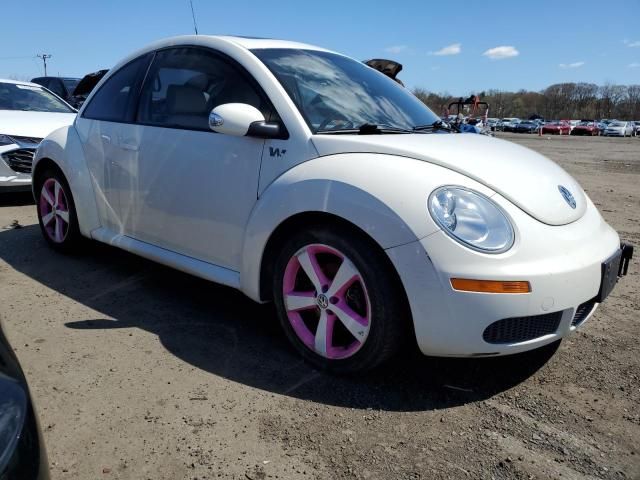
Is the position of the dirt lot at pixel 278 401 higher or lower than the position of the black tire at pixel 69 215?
lower

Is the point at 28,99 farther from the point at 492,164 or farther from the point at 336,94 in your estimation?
the point at 492,164

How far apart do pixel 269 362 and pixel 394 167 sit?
1182 millimetres

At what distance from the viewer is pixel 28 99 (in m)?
7.76

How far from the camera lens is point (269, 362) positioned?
9.08 feet

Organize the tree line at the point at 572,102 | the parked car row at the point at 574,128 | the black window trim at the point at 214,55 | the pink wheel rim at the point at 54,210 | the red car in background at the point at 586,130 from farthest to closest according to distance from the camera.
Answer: the tree line at the point at 572,102 → the red car in background at the point at 586,130 → the parked car row at the point at 574,128 → the pink wheel rim at the point at 54,210 → the black window trim at the point at 214,55

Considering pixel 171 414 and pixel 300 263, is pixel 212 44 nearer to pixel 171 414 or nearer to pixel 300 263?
pixel 300 263

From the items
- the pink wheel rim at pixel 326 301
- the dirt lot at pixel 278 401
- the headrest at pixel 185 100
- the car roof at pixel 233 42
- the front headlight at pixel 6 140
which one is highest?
the car roof at pixel 233 42

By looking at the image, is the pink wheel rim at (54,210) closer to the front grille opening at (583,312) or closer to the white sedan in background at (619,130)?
the front grille opening at (583,312)

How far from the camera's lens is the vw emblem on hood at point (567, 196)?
264cm

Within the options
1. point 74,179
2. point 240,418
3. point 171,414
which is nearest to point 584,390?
point 240,418

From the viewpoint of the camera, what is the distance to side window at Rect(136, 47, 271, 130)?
3.02 meters

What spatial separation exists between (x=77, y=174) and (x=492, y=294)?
10.3ft

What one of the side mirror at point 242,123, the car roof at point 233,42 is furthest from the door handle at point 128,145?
the side mirror at point 242,123

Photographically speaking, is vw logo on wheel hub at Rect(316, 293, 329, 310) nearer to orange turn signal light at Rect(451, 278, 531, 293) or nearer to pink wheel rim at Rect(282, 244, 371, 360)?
pink wheel rim at Rect(282, 244, 371, 360)
